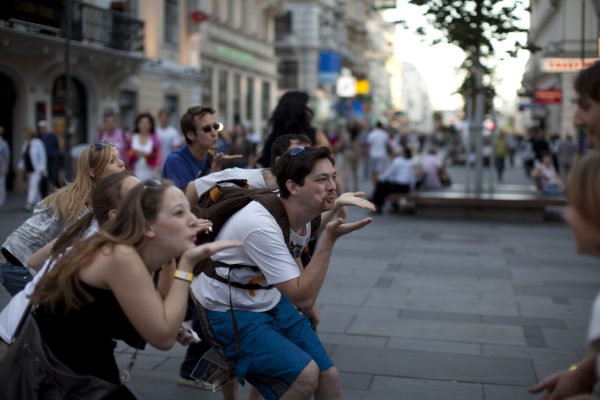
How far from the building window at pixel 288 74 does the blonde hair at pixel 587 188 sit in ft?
182

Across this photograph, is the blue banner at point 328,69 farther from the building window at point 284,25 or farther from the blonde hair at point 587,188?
the blonde hair at point 587,188

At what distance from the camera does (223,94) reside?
129 ft

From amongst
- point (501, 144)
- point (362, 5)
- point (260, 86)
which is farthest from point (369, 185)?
A: point (362, 5)

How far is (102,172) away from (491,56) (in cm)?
1243

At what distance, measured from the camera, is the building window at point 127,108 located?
28469 mm

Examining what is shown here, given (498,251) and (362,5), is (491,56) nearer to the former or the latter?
(498,251)

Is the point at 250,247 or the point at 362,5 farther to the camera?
the point at 362,5

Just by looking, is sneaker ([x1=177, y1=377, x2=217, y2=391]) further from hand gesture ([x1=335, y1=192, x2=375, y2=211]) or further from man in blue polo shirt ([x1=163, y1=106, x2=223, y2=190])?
hand gesture ([x1=335, y1=192, x2=375, y2=211])

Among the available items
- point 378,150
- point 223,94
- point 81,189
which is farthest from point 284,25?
point 81,189

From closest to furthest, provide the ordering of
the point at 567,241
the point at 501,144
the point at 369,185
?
the point at 567,241 → the point at 369,185 → the point at 501,144

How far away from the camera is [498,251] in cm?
1234

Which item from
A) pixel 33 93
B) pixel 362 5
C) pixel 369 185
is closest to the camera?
pixel 33 93

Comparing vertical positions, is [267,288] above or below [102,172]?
below

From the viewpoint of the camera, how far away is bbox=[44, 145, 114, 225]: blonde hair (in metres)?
4.39
